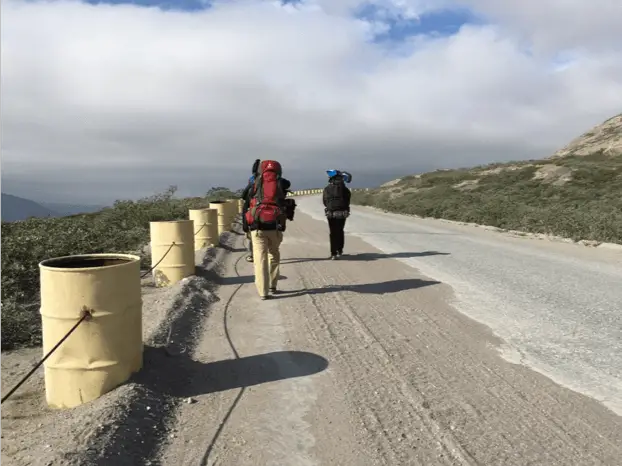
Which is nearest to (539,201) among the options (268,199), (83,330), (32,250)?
(268,199)

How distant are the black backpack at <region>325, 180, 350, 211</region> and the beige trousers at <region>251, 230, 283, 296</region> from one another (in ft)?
13.0

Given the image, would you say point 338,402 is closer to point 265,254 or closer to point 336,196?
point 265,254

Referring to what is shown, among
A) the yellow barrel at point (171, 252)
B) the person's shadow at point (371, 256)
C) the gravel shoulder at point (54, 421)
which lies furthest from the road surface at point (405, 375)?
the person's shadow at point (371, 256)

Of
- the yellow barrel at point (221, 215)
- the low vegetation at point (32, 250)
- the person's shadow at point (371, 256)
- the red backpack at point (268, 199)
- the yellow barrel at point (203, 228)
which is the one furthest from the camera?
the yellow barrel at point (221, 215)

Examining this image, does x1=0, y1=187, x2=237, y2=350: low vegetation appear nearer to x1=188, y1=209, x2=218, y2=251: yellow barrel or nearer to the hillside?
x1=188, y1=209, x2=218, y2=251: yellow barrel

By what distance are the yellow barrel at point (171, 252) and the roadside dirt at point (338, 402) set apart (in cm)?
187

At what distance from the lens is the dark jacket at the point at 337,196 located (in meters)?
11.3

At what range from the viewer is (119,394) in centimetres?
385

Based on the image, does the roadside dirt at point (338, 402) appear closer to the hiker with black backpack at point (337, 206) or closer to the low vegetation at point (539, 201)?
the hiker with black backpack at point (337, 206)

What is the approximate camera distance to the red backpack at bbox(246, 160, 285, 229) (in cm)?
707

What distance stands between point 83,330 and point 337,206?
26.1ft

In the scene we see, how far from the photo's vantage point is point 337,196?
37.2ft

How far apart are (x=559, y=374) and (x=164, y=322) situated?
13.5 feet

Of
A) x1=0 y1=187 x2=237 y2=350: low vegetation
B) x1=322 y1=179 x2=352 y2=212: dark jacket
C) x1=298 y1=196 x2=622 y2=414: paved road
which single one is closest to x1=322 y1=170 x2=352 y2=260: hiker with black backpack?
x1=322 y1=179 x2=352 y2=212: dark jacket
